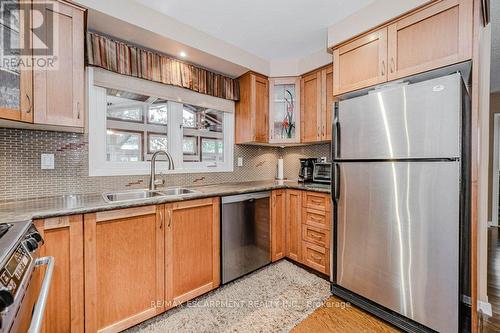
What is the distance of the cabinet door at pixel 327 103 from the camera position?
2.52 meters

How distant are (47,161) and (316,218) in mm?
2378

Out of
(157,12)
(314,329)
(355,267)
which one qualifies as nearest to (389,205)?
(355,267)

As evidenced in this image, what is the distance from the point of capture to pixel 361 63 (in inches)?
75.0

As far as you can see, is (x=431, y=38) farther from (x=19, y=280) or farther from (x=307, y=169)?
(x=19, y=280)

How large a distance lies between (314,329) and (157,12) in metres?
2.78

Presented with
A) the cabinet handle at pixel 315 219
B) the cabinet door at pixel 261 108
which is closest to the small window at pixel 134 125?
the cabinet door at pixel 261 108

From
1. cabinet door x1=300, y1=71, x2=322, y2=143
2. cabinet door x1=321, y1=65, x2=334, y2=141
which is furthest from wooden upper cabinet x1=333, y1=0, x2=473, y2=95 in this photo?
cabinet door x1=300, y1=71, x2=322, y2=143

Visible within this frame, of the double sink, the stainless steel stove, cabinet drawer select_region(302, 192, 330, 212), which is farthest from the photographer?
cabinet drawer select_region(302, 192, 330, 212)

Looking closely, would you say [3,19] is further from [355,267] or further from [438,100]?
[355,267]

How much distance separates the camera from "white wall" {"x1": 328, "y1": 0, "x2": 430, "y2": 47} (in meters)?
1.63

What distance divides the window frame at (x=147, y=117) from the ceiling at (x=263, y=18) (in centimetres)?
65

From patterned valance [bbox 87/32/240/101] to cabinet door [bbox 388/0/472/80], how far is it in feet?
5.71

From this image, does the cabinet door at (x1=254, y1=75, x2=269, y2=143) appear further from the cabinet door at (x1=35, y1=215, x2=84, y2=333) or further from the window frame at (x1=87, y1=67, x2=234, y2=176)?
the cabinet door at (x1=35, y1=215, x2=84, y2=333)

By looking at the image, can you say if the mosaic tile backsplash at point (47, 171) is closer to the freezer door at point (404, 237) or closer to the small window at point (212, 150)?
the small window at point (212, 150)
